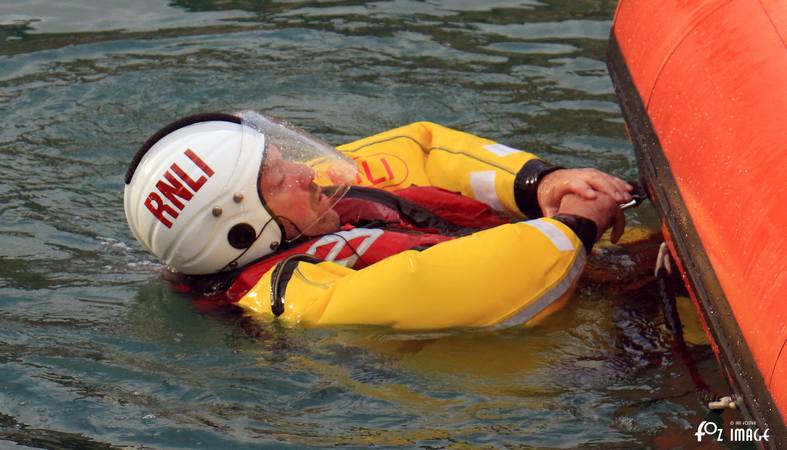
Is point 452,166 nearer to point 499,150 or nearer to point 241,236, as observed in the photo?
point 499,150

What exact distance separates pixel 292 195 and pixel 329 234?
0.21m

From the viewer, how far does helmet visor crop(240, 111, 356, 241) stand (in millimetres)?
4961

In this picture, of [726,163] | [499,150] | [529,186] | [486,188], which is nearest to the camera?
[726,163]

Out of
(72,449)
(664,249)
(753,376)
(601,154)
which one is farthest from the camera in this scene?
(601,154)

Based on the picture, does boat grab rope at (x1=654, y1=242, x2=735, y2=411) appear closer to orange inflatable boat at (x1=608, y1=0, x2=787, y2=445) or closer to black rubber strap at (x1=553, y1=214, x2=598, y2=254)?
orange inflatable boat at (x1=608, y1=0, x2=787, y2=445)

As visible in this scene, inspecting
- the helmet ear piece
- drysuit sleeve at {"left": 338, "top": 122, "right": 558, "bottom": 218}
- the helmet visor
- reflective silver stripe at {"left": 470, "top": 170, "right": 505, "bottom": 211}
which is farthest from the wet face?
reflective silver stripe at {"left": 470, "top": 170, "right": 505, "bottom": 211}

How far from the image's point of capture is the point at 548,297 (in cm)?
474

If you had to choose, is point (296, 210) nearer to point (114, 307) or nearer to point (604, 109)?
point (114, 307)

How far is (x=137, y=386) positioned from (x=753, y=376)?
2.02m

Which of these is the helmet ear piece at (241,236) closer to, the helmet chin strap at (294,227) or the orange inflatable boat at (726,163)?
the helmet chin strap at (294,227)

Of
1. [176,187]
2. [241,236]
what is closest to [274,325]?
[241,236]

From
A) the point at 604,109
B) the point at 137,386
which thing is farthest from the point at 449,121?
the point at 137,386

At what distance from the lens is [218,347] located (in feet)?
15.8

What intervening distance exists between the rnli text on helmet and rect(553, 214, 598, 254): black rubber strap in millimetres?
1282
